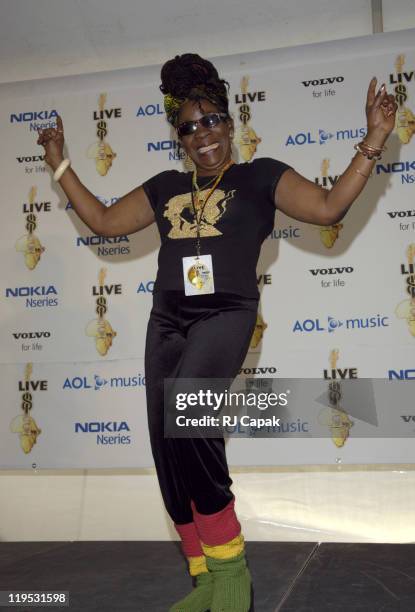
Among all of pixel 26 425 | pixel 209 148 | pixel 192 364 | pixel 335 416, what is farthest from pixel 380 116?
pixel 26 425

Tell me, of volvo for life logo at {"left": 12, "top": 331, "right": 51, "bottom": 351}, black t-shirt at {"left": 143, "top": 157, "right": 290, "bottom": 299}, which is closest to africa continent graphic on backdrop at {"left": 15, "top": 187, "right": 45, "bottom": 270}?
volvo for life logo at {"left": 12, "top": 331, "right": 51, "bottom": 351}

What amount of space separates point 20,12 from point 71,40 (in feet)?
0.95

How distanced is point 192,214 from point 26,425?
1.81 m

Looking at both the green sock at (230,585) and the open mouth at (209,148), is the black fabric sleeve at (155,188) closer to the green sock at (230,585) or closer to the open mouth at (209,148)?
the open mouth at (209,148)

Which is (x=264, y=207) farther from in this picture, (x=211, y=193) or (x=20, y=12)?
(x=20, y=12)

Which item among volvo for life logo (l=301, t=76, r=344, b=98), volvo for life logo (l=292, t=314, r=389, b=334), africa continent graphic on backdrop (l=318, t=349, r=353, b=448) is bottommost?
africa continent graphic on backdrop (l=318, t=349, r=353, b=448)

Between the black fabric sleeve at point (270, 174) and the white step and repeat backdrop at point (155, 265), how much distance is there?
117 centimetres

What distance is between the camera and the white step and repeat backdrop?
316 centimetres

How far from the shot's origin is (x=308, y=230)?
328 centimetres

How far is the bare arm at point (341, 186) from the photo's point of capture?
1938mm

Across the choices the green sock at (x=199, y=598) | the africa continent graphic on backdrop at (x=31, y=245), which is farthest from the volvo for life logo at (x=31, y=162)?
the green sock at (x=199, y=598)

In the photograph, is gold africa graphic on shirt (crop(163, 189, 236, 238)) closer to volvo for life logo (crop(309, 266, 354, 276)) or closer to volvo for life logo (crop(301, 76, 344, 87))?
volvo for life logo (crop(309, 266, 354, 276))

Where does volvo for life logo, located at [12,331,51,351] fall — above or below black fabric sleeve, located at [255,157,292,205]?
below

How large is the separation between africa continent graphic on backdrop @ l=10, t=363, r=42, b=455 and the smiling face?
1.71 m
